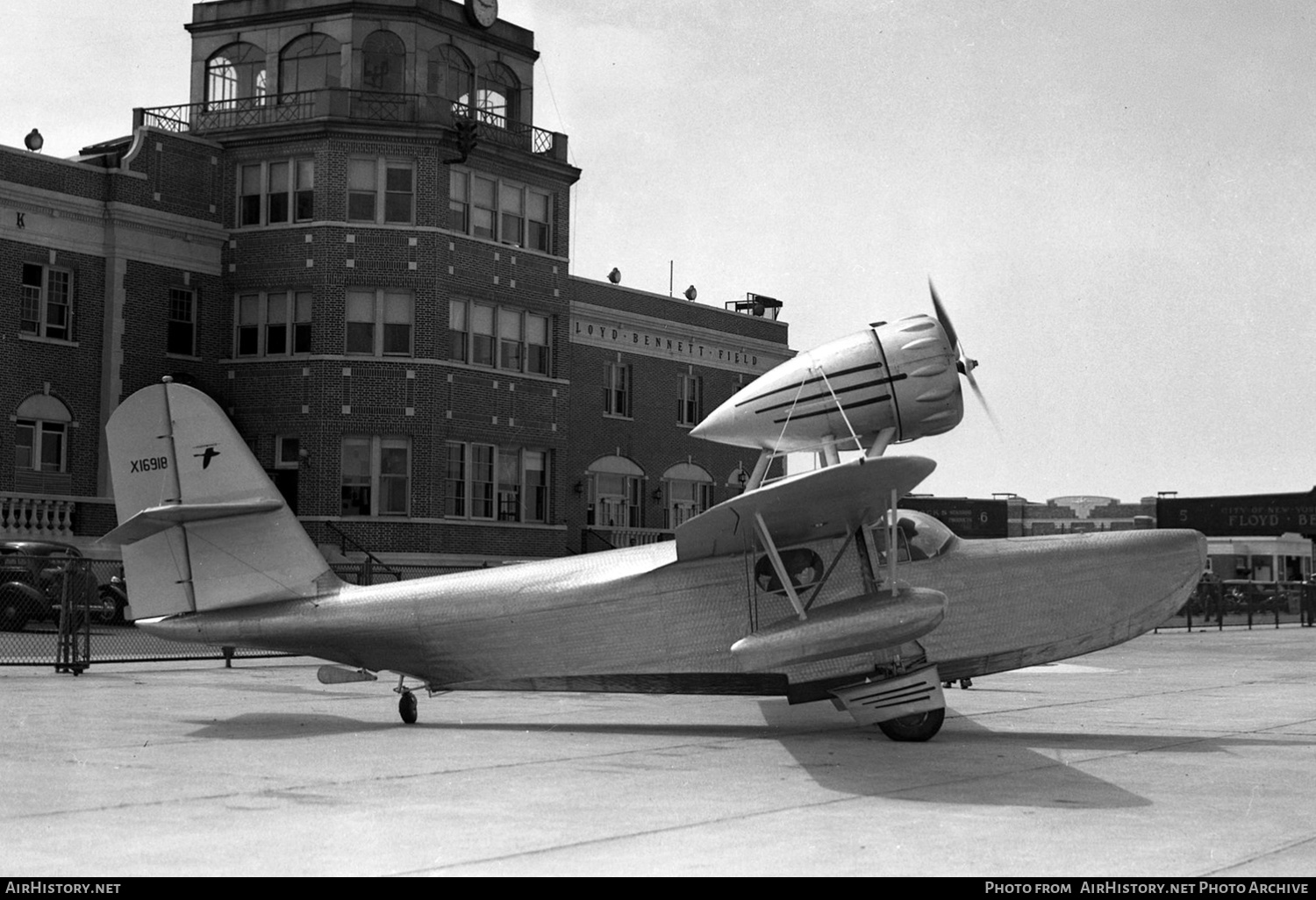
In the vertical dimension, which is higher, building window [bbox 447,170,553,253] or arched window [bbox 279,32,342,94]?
arched window [bbox 279,32,342,94]

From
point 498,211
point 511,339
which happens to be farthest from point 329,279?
point 511,339

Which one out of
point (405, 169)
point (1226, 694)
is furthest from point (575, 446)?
point (1226, 694)

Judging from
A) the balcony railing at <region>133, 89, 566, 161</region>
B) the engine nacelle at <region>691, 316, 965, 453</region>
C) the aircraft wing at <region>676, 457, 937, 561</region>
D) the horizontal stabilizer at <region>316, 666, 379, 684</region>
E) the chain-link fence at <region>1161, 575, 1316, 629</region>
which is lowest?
the chain-link fence at <region>1161, 575, 1316, 629</region>

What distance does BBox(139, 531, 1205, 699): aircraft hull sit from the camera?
49.8ft

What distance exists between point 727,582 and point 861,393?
7.60 feet

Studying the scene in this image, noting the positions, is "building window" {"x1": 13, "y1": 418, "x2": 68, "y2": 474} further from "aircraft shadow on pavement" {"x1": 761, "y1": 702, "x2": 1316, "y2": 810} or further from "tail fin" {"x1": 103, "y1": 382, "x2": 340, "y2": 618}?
"aircraft shadow on pavement" {"x1": 761, "y1": 702, "x2": 1316, "y2": 810}

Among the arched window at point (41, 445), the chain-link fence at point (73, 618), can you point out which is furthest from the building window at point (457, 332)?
the arched window at point (41, 445)

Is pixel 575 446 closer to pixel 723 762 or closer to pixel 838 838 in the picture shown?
pixel 723 762

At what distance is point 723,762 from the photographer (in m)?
12.9

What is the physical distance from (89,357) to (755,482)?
32323 millimetres

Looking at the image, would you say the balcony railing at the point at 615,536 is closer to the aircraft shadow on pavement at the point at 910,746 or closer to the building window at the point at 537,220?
the building window at the point at 537,220

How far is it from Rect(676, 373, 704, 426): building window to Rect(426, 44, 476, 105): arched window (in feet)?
50.4

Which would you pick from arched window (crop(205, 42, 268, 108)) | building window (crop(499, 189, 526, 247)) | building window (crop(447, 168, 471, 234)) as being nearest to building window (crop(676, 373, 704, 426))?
building window (crop(499, 189, 526, 247))

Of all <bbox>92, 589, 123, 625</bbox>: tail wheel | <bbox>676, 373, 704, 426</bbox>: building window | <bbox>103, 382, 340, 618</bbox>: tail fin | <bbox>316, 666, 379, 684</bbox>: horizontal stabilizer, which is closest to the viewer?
<bbox>316, 666, 379, 684</bbox>: horizontal stabilizer
